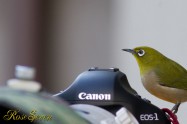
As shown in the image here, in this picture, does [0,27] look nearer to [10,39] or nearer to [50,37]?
[10,39]

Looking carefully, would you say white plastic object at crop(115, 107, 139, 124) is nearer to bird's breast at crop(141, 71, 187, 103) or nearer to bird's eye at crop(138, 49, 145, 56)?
bird's breast at crop(141, 71, 187, 103)

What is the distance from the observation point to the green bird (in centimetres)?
98

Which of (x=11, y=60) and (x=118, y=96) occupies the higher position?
(x=118, y=96)

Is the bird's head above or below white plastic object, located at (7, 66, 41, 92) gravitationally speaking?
below

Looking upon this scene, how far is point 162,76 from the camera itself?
3.46ft

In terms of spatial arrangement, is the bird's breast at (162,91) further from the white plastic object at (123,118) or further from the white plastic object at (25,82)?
the white plastic object at (25,82)

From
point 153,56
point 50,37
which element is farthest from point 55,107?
point 50,37

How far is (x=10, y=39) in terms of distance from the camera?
62.0 inches

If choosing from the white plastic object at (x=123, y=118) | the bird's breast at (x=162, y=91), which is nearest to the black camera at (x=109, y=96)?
the white plastic object at (x=123, y=118)

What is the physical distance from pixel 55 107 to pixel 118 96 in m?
0.21

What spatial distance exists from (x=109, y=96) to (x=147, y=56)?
51cm

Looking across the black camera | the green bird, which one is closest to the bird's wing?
the green bird

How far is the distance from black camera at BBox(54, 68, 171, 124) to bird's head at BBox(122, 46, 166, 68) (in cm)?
46

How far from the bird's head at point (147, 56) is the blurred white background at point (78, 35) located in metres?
0.11
